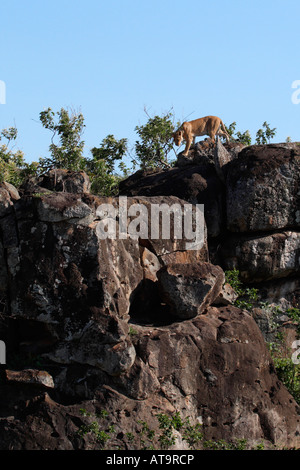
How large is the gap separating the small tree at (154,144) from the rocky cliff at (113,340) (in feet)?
23.7

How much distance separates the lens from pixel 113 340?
11.9m

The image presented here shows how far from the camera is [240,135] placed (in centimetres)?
2273

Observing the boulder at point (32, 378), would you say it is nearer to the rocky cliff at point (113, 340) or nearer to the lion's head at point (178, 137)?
the rocky cliff at point (113, 340)

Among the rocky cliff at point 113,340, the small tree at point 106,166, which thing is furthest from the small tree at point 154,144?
the rocky cliff at point 113,340

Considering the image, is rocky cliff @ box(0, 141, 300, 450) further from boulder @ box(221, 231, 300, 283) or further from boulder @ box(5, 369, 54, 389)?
boulder @ box(221, 231, 300, 283)
